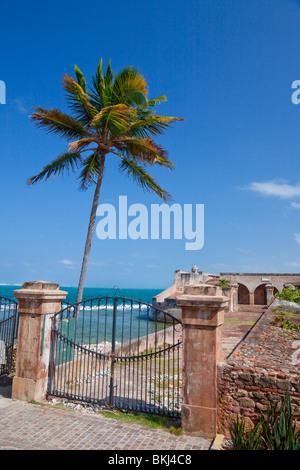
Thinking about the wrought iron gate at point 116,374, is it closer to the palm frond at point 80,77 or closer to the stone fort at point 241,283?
the palm frond at point 80,77

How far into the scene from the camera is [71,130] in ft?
43.8

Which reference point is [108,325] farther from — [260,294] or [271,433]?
[271,433]

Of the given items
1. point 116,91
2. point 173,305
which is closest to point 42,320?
point 116,91

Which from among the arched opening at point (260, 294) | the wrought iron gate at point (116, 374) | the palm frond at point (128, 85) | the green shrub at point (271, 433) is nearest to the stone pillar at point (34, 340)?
the wrought iron gate at point (116, 374)

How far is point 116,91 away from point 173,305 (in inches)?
867

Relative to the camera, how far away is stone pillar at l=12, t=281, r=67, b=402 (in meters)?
6.85

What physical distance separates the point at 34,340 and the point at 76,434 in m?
2.26

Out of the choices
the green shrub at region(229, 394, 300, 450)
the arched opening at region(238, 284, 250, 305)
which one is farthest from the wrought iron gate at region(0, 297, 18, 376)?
the arched opening at region(238, 284, 250, 305)

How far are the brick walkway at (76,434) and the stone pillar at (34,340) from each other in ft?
1.99

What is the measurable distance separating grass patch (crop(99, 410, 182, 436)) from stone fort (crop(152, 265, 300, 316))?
21896 millimetres

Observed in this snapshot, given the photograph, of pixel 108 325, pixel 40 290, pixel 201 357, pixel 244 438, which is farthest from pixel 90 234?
pixel 108 325

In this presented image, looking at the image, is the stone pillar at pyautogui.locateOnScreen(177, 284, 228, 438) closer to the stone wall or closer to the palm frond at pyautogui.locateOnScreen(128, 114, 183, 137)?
the stone wall

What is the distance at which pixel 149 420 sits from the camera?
5977 mm
